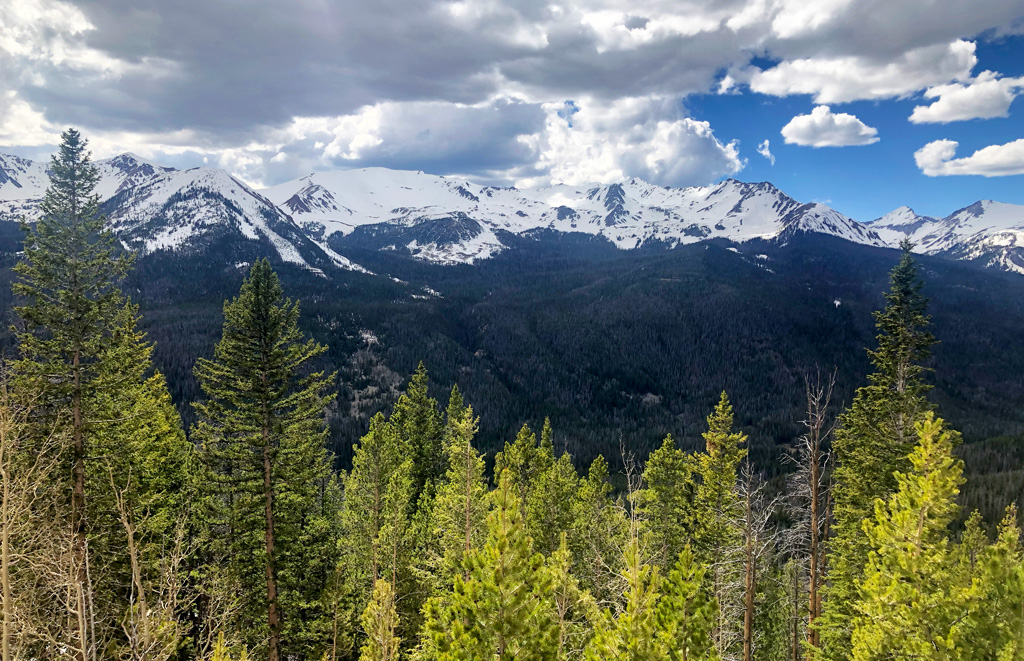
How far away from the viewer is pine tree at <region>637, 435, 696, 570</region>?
3158cm

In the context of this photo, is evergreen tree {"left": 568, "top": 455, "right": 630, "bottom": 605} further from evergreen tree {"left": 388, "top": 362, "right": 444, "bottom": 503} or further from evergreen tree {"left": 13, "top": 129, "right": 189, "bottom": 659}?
evergreen tree {"left": 13, "top": 129, "right": 189, "bottom": 659}

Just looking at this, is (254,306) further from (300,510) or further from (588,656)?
(588,656)

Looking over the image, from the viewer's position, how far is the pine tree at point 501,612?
11.6 m

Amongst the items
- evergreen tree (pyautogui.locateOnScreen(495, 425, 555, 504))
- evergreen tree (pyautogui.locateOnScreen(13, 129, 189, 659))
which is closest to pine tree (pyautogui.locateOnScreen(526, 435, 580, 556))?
evergreen tree (pyautogui.locateOnScreen(495, 425, 555, 504))

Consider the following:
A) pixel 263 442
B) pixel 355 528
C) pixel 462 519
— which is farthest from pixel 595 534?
pixel 263 442

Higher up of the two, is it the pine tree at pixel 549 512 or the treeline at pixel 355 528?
the treeline at pixel 355 528

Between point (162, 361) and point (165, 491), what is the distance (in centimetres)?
14299

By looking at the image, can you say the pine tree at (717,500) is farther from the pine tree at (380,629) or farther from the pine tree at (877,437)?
the pine tree at (380,629)

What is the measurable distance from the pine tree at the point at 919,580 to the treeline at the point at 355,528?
72mm

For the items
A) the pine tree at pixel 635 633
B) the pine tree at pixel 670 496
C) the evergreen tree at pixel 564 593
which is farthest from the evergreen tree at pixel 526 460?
the pine tree at pixel 635 633

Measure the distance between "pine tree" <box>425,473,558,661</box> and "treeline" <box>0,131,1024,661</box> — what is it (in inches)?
1.9

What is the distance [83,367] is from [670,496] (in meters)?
30.9

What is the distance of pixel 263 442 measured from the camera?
61.9 ft

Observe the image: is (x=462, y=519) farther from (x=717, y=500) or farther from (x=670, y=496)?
(x=670, y=496)
